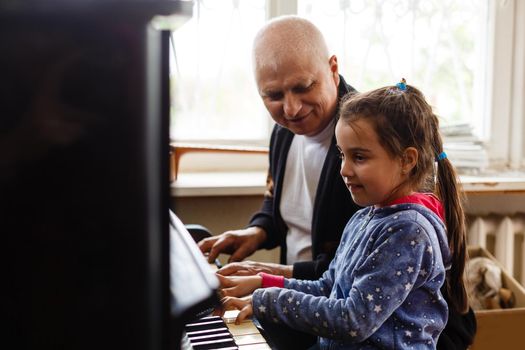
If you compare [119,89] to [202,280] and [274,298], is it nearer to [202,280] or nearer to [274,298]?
[202,280]

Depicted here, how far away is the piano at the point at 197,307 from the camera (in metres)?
0.62

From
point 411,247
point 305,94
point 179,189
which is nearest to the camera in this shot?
point 411,247

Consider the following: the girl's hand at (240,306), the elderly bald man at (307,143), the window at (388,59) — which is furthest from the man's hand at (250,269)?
the window at (388,59)

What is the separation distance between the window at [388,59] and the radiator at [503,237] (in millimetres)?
267

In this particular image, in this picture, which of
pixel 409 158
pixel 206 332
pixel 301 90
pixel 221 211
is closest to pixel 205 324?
pixel 206 332

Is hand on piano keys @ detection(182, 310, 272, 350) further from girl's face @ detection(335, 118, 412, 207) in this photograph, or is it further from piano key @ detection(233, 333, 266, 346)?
girl's face @ detection(335, 118, 412, 207)

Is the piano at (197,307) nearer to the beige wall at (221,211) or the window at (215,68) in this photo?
the beige wall at (221,211)

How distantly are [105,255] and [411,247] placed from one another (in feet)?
2.49

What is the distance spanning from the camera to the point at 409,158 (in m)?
1.27

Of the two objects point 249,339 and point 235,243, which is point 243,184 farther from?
point 249,339

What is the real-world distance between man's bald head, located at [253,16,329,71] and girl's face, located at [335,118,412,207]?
374 mm

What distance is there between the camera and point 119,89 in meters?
0.52

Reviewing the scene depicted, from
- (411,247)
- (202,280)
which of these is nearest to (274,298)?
(411,247)

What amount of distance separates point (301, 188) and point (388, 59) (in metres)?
1.07
